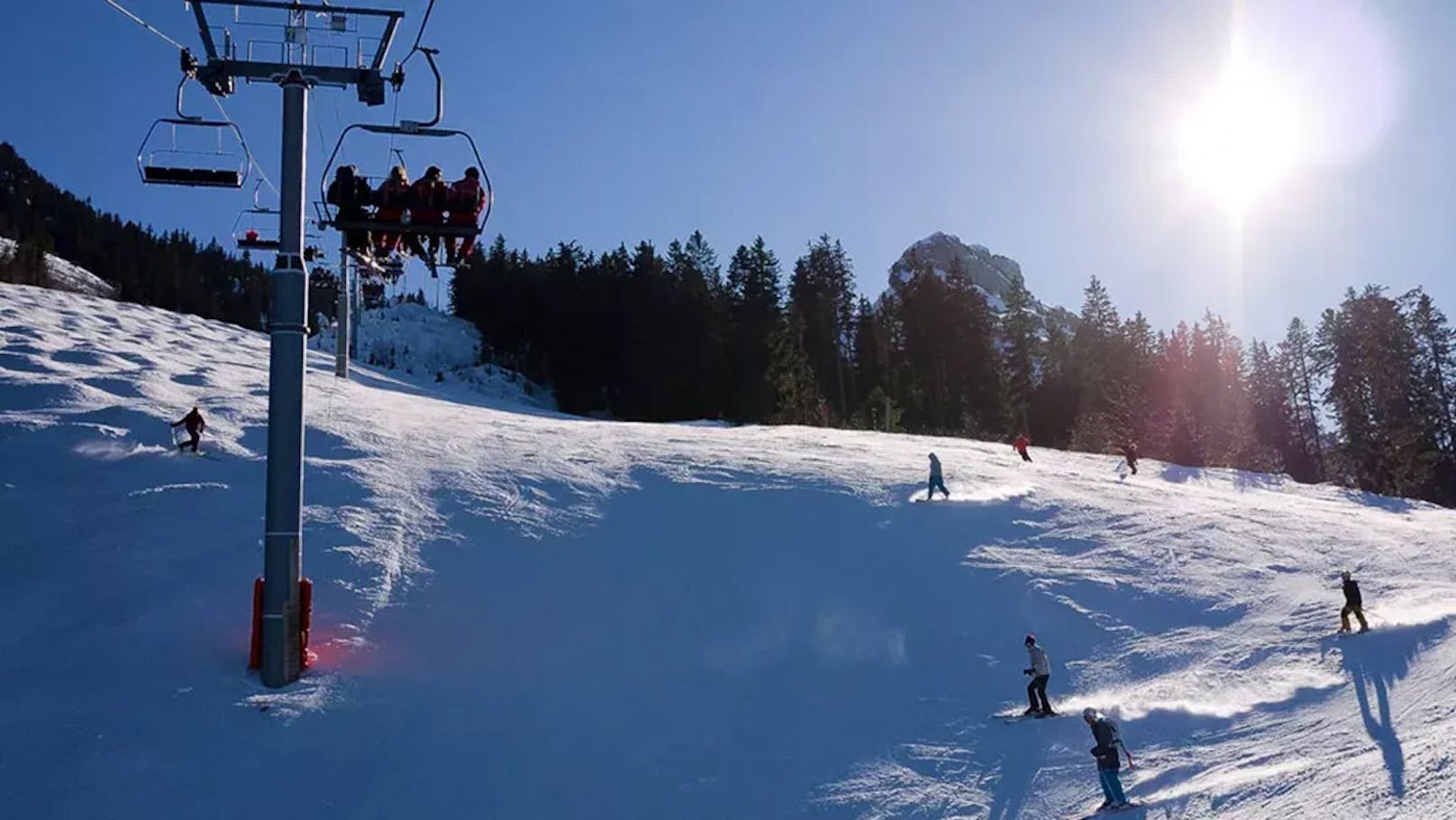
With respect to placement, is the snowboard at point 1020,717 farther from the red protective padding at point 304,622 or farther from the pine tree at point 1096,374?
the pine tree at point 1096,374

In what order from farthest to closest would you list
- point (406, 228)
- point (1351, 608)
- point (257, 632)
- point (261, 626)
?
point (1351, 608) → point (406, 228) → point (257, 632) → point (261, 626)

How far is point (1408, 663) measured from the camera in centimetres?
1538

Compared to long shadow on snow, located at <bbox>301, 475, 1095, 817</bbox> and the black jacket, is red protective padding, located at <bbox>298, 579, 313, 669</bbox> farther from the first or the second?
the black jacket

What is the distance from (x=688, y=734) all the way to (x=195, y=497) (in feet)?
37.5

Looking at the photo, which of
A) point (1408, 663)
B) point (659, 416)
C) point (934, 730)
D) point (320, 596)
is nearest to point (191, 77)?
point (320, 596)

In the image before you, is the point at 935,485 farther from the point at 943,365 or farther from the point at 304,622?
the point at 943,365

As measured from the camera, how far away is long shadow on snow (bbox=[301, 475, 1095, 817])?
12.3m

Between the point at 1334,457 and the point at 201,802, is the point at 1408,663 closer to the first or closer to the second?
the point at 201,802

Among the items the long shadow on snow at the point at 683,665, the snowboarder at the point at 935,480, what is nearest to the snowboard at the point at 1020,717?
the long shadow on snow at the point at 683,665

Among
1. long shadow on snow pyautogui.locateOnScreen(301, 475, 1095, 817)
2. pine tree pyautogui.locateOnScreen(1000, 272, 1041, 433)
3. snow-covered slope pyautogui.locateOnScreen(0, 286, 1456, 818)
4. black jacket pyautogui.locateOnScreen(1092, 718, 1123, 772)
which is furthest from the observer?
pine tree pyautogui.locateOnScreen(1000, 272, 1041, 433)

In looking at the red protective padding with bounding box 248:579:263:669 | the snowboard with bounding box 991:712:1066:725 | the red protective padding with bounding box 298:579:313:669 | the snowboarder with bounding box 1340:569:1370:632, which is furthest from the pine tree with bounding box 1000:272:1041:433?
the red protective padding with bounding box 248:579:263:669

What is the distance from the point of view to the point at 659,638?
1619 cm

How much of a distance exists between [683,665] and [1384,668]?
10.5 m

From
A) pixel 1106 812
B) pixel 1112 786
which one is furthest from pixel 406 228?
pixel 1106 812
